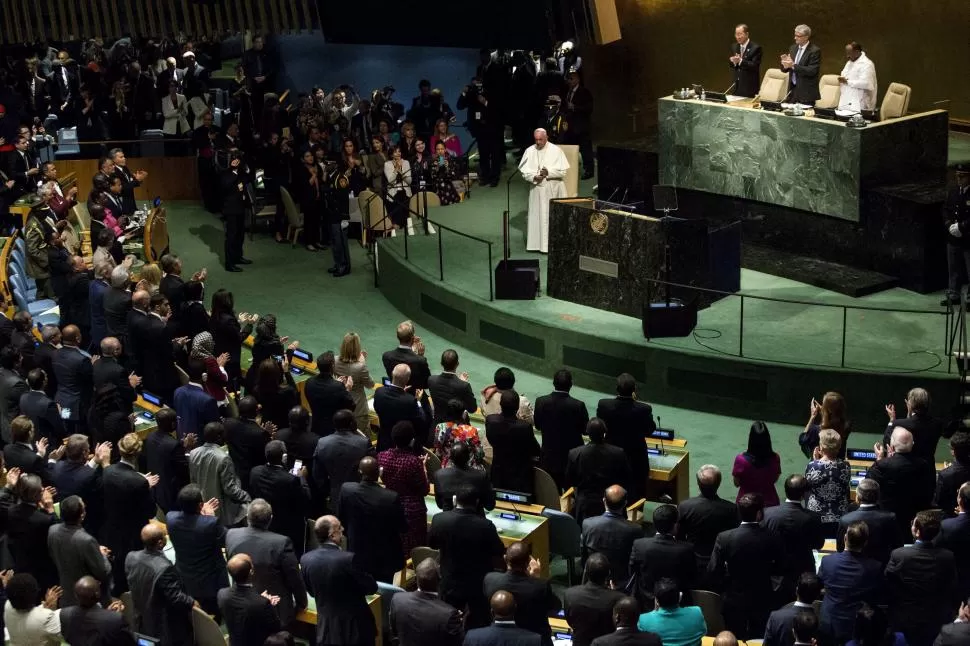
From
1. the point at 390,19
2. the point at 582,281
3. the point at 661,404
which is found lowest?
the point at 661,404

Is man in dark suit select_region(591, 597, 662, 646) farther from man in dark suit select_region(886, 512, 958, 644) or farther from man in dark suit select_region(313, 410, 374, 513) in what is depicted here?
man in dark suit select_region(313, 410, 374, 513)

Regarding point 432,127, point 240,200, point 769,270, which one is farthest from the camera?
point 432,127

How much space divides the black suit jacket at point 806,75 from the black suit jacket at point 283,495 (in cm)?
919

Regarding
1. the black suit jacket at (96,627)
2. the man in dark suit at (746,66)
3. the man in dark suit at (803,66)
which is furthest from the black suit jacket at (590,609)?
the man in dark suit at (746,66)

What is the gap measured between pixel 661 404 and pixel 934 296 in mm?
3488

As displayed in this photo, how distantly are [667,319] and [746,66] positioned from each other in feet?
15.8

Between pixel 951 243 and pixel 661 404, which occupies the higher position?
pixel 951 243

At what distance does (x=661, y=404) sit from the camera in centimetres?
1435

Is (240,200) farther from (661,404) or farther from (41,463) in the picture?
(41,463)

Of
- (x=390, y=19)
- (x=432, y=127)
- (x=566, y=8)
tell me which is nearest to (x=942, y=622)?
(x=566, y=8)

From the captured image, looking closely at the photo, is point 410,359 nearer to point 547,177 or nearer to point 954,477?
point 954,477

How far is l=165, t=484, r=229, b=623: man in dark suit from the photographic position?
916cm

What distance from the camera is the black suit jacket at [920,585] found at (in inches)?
340

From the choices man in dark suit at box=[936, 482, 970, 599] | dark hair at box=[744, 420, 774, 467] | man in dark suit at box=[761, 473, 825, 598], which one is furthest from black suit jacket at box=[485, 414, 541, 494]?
man in dark suit at box=[936, 482, 970, 599]
